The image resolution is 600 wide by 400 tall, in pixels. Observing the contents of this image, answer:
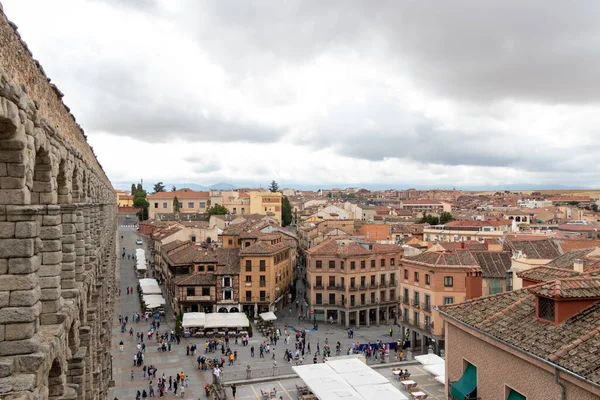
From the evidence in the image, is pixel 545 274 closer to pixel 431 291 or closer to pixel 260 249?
pixel 431 291

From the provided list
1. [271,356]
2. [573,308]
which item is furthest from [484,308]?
[271,356]

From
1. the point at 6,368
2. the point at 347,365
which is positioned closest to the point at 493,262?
the point at 347,365

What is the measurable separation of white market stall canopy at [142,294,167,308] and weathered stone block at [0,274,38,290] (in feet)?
147

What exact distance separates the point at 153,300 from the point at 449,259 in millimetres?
29166

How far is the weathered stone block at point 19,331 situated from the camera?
8312mm

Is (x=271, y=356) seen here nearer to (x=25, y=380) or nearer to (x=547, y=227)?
(x=25, y=380)

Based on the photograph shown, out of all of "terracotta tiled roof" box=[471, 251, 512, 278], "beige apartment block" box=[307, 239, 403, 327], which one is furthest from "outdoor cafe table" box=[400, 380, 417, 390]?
"beige apartment block" box=[307, 239, 403, 327]

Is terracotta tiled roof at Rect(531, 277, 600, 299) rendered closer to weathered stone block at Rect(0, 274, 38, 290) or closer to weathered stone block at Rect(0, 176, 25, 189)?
weathered stone block at Rect(0, 274, 38, 290)

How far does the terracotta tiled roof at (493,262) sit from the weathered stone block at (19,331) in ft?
135

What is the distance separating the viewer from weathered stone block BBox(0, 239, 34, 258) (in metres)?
8.27

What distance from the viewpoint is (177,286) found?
5247 cm

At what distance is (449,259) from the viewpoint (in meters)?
44.6

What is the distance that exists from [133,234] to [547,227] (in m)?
A: 88.3

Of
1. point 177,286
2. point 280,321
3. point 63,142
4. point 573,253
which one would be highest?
point 63,142
